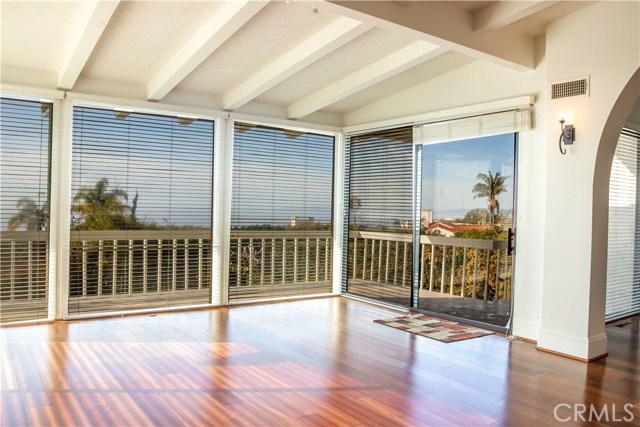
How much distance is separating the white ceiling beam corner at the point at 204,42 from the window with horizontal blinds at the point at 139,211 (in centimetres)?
58

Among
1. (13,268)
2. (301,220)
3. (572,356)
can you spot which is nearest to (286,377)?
(572,356)

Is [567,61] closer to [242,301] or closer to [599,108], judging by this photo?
[599,108]

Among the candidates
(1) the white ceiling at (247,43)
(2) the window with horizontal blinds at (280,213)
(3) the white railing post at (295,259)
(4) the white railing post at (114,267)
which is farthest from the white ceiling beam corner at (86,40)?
(3) the white railing post at (295,259)

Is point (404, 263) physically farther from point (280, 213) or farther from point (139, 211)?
point (139, 211)

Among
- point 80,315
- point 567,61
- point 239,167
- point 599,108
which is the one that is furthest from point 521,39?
point 80,315

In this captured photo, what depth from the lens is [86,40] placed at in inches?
155

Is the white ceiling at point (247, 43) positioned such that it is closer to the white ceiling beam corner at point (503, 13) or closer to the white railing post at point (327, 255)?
the white ceiling beam corner at point (503, 13)

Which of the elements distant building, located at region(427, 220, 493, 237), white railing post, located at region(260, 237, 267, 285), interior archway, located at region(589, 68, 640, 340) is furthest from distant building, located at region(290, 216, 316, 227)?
interior archway, located at region(589, 68, 640, 340)

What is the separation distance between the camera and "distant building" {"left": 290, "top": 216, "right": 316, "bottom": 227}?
6691 millimetres

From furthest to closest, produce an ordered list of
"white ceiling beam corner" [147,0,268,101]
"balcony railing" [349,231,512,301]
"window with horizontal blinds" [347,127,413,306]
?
"window with horizontal blinds" [347,127,413,306], "balcony railing" [349,231,512,301], "white ceiling beam corner" [147,0,268,101]

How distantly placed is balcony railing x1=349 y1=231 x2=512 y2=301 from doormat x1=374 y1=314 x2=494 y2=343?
36 centimetres

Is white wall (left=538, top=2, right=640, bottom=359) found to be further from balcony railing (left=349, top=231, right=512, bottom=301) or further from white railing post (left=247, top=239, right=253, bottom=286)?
white railing post (left=247, top=239, right=253, bottom=286)

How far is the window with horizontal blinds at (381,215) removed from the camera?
6052 mm

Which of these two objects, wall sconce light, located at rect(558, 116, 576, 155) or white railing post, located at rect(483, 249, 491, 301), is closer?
wall sconce light, located at rect(558, 116, 576, 155)
